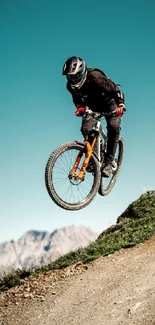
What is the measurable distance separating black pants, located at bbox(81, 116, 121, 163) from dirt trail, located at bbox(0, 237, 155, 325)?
2.60 m

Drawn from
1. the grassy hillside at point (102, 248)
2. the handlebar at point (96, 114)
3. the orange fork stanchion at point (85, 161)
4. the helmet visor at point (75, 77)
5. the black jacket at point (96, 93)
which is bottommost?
the grassy hillside at point (102, 248)

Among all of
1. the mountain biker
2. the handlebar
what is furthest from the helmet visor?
the handlebar

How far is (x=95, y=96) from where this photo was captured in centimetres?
930

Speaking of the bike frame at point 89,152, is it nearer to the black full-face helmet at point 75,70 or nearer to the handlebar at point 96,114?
the handlebar at point 96,114

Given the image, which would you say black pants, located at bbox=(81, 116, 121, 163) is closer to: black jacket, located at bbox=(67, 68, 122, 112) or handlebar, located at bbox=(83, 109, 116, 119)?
handlebar, located at bbox=(83, 109, 116, 119)

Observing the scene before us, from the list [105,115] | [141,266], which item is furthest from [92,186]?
[141,266]

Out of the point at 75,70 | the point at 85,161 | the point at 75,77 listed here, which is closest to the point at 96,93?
the point at 75,77

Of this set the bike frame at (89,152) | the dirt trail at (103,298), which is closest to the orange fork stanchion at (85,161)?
the bike frame at (89,152)

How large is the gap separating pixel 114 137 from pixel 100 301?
4.37 metres

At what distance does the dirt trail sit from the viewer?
21.4 ft

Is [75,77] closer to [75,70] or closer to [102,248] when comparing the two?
[75,70]

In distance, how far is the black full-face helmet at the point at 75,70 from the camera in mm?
8359

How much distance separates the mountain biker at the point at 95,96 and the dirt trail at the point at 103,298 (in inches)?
95.2

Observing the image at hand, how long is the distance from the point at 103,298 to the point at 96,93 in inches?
186
